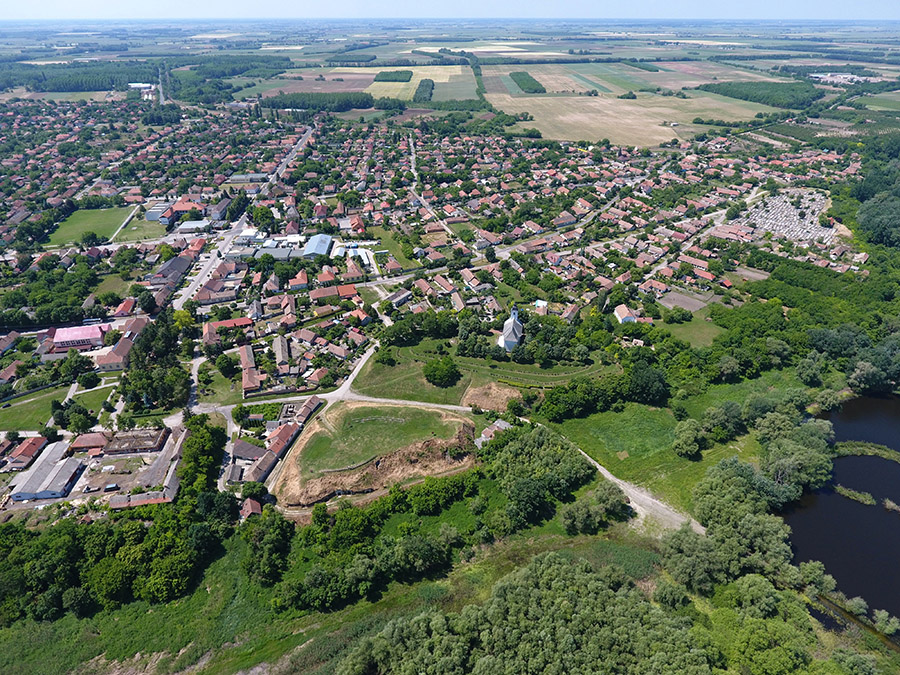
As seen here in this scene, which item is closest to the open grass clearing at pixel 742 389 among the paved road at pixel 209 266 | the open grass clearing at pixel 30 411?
the open grass clearing at pixel 30 411

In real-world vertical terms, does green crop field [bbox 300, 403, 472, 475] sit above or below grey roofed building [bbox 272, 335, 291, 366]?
below

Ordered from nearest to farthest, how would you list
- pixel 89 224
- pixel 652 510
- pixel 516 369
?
1. pixel 652 510
2. pixel 516 369
3. pixel 89 224

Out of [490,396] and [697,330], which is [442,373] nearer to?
[490,396]

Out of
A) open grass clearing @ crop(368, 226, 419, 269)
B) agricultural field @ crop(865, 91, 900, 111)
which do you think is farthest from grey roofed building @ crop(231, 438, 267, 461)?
agricultural field @ crop(865, 91, 900, 111)

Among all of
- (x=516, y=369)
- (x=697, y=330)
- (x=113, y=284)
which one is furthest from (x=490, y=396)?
(x=113, y=284)

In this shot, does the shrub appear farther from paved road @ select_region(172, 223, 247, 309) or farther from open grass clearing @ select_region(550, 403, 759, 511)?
paved road @ select_region(172, 223, 247, 309)

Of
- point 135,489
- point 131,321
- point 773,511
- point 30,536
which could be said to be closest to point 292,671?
point 135,489

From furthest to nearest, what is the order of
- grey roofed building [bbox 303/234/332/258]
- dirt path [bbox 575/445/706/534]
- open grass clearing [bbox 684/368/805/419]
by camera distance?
grey roofed building [bbox 303/234/332/258] < open grass clearing [bbox 684/368/805/419] < dirt path [bbox 575/445/706/534]
